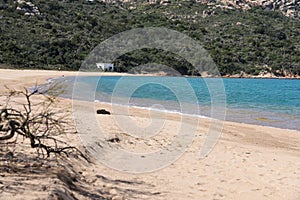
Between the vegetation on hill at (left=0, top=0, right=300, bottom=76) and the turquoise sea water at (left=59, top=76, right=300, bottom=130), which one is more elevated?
the vegetation on hill at (left=0, top=0, right=300, bottom=76)

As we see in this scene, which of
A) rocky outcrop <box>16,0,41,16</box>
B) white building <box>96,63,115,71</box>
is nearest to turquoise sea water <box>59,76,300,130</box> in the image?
white building <box>96,63,115,71</box>

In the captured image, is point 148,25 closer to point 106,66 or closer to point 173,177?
point 106,66

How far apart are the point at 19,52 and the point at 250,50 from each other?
42.9 m

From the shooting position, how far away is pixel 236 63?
2913 inches

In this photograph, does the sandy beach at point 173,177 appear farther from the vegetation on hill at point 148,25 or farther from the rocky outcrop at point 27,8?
the rocky outcrop at point 27,8

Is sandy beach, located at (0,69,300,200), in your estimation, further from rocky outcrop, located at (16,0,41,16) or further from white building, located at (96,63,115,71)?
rocky outcrop, located at (16,0,41,16)

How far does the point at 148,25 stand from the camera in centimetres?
7794

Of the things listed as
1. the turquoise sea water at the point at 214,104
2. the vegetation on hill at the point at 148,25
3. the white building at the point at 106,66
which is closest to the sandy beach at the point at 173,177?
the turquoise sea water at the point at 214,104

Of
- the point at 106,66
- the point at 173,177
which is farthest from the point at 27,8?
the point at 173,177

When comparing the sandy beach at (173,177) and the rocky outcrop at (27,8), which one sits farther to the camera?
the rocky outcrop at (27,8)

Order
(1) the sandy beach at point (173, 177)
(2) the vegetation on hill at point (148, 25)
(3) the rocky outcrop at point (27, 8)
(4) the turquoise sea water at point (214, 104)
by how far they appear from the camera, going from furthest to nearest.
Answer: (3) the rocky outcrop at point (27, 8)
(2) the vegetation on hill at point (148, 25)
(4) the turquoise sea water at point (214, 104)
(1) the sandy beach at point (173, 177)

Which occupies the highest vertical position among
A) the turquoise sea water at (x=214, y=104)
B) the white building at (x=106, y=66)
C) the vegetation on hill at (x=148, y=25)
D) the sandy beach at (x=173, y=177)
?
the vegetation on hill at (x=148, y=25)

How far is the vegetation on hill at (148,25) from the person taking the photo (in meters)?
Answer: 58.1

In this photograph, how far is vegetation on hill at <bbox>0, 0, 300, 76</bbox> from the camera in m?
58.1
